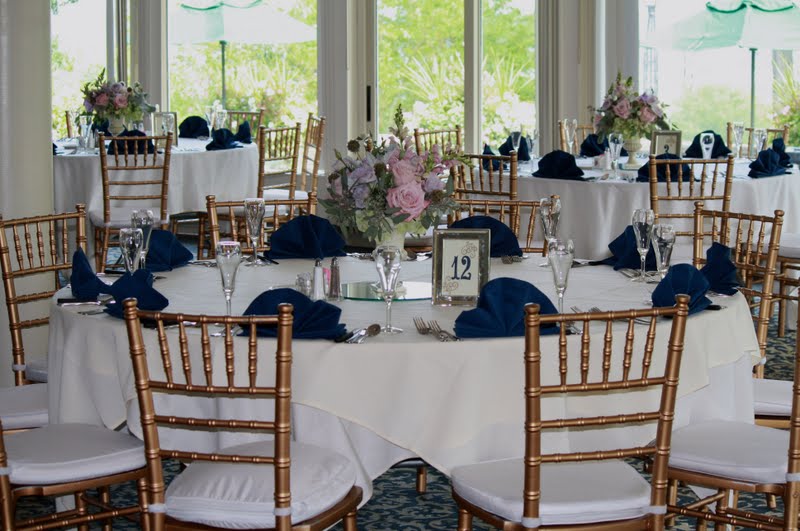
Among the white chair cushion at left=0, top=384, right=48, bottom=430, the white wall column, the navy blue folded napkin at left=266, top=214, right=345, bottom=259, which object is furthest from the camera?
the white wall column

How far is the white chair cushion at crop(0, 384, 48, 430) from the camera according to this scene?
133 inches


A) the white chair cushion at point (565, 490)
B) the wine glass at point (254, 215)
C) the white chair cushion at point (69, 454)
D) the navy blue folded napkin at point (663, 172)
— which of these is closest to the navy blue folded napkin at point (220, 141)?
the navy blue folded napkin at point (663, 172)

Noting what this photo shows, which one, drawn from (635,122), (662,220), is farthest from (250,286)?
(635,122)

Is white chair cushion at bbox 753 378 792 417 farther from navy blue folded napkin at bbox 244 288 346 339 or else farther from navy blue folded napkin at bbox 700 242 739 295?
navy blue folded napkin at bbox 244 288 346 339

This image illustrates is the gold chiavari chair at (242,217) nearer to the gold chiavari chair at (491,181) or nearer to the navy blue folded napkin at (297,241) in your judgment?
the navy blue folded napkin at (297,241)

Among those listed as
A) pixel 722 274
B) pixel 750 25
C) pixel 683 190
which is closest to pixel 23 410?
pixel 722 274

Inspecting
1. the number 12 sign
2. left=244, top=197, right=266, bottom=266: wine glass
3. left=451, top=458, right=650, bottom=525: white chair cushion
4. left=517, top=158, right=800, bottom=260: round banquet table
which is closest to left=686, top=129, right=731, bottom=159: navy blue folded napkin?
left=517, top=158, right=800, bottom=260: round banquet table

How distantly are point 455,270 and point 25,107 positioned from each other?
252 centimetres

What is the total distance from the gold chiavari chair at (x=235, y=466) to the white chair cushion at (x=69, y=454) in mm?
263

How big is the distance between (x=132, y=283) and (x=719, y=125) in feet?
21.3

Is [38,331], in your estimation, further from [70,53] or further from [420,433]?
[70,53]

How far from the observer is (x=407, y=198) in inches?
139

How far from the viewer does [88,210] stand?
705cm

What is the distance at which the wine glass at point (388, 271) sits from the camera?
289 cm
